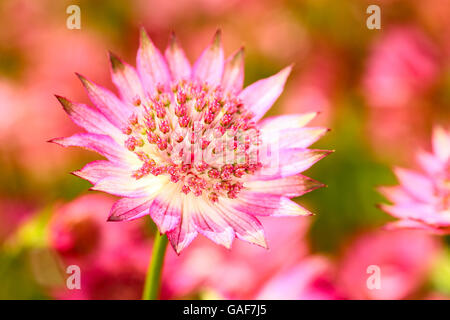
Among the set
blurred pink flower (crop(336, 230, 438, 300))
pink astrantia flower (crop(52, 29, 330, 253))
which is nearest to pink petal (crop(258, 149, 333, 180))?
pink astrantia flower (crop(52, 29, 330, 253))

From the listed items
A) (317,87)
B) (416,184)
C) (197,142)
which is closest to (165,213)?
(197,142)

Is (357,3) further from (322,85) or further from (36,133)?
(36,133)

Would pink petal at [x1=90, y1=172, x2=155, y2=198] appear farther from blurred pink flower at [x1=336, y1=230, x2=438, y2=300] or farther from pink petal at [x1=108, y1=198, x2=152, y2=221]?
blurred pink flower at [x1=336, y1=230, x2=438, y2=300]

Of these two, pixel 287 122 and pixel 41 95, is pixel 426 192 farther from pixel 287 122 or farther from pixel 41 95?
pixel 41 95

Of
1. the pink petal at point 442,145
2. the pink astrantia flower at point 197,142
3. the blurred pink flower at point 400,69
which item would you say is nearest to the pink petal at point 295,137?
the pink astrantia flower at point 197,142
